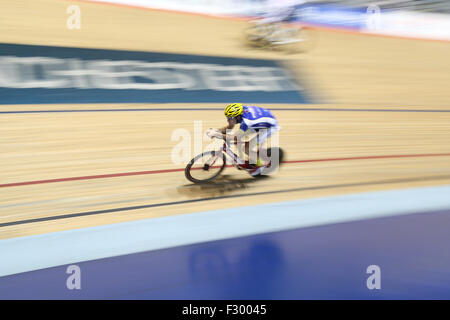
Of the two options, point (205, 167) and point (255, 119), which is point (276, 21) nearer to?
point (255, 119)

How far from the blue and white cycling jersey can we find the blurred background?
69 centimetres

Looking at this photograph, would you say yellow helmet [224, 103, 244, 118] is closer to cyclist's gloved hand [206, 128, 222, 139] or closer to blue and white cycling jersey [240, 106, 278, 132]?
blue and white cycling jersey [240, 106, 278, 132]

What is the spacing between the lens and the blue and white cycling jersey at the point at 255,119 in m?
3.85

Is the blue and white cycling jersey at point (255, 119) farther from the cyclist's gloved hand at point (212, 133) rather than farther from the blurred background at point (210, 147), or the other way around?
the blurred background at point (210, 147)

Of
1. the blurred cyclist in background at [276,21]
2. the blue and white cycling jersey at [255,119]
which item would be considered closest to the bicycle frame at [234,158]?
the blue and white cycling jersey at [255,119]

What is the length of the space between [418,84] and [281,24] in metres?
2.61

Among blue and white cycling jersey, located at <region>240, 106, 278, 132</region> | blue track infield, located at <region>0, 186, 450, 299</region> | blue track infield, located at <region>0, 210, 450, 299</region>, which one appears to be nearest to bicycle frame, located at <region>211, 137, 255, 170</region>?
blue and white cycling jersey, located at <region>240, 106, 278, 132</region>

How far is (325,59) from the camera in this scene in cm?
666

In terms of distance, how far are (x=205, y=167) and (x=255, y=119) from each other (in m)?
0.68

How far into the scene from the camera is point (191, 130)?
15.7 feet

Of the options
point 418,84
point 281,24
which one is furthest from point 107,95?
point 418,84

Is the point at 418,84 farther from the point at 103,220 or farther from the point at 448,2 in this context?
the point at 103,220

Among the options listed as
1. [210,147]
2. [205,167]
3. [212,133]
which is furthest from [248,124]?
[210,147]

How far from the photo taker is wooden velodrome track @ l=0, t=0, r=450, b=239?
12.0 ft
